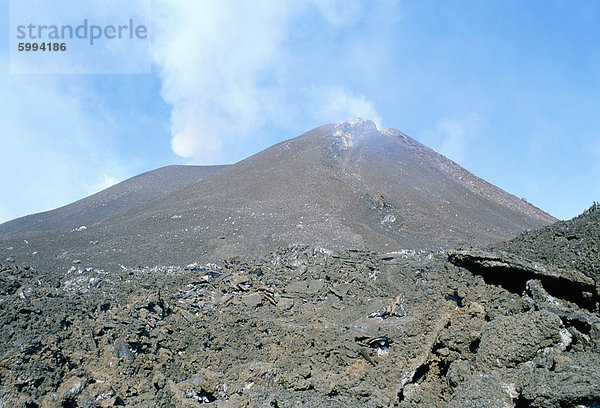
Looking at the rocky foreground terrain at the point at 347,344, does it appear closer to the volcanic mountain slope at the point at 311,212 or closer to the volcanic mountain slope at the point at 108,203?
the volcanic mountain slope at the point at 311,212

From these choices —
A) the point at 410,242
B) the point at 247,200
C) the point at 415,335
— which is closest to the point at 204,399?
the point at 415,335

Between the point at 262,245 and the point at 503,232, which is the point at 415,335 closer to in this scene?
the point at 262,245

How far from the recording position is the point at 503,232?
23.5 metres

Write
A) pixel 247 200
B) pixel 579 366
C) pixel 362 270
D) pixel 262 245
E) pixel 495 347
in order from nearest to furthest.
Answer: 1. pixel 579 366
2. pixel 495 347
3. pixel 362 270
4. pixel 262 245
5. pixel 247 200

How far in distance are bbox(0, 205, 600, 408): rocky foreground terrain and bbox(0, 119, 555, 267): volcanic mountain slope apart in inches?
325

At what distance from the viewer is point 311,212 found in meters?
20.8

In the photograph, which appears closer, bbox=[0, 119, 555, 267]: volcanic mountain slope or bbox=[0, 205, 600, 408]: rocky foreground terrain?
bbox=[0, 205, 600, 408]: rocky foreground terrain

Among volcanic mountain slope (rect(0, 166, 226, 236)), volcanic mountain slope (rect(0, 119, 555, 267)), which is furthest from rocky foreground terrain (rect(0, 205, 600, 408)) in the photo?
volcanic mountain slope (rect(0, 166, 226, 236))

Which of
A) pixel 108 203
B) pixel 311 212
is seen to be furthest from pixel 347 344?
pixel 108 203

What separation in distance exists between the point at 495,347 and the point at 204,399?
11.6ft

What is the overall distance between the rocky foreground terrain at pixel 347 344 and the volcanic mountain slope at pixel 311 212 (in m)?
8.26

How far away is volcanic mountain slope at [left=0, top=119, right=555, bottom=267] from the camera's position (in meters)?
16.8

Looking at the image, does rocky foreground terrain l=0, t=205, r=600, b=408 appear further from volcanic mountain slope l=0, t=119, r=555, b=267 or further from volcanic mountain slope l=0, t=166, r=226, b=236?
volcanic mountain slope l=0, t=166, r=226, b=236

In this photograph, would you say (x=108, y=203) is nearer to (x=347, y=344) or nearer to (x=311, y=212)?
(x=311, y=212)
